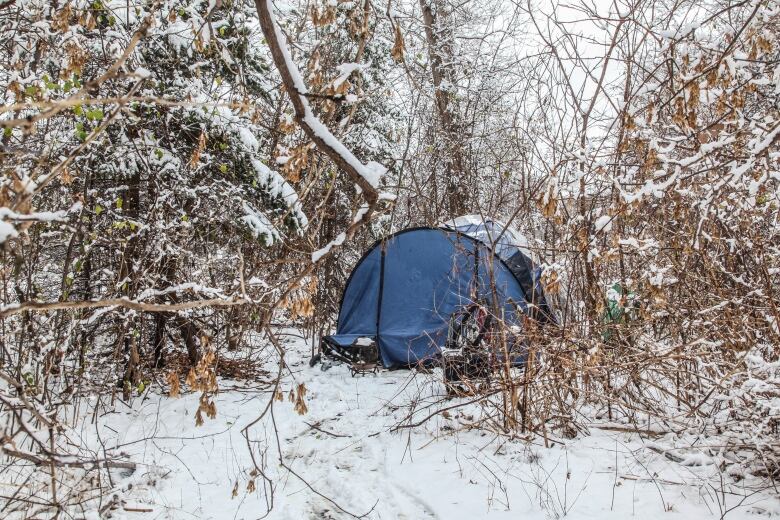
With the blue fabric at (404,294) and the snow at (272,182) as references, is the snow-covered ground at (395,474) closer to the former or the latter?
the blue fabric at (404,294)

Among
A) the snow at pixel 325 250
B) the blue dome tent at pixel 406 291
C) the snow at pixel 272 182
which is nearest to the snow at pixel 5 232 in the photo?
the snow at pixel 325 250

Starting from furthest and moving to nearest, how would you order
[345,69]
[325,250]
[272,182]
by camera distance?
[272,182] < [345,69] < [325,250]

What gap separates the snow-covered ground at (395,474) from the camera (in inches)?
136

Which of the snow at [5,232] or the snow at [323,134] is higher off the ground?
the snow at [323,134]

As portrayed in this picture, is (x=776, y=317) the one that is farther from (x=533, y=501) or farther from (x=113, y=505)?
(x=113, y=505)

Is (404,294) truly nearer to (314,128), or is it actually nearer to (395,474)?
(395,474)

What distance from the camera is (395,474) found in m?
4.21

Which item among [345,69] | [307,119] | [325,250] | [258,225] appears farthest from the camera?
[258,225]

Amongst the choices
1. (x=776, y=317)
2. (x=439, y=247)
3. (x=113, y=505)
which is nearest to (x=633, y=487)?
(x=776, y=317)

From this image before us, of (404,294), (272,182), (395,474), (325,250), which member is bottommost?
(395,474)

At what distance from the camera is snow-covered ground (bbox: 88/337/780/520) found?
3463 mm

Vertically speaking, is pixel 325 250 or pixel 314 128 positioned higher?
pixel 314 128

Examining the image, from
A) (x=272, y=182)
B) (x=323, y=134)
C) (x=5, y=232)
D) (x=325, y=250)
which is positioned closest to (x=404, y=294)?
(x=272, y=182)

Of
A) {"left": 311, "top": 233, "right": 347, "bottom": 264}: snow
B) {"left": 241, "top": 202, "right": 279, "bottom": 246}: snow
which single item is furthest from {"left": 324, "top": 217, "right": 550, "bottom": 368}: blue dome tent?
{"left": 311, "top": 233, "right": 347, "bottom": 264}: snow
